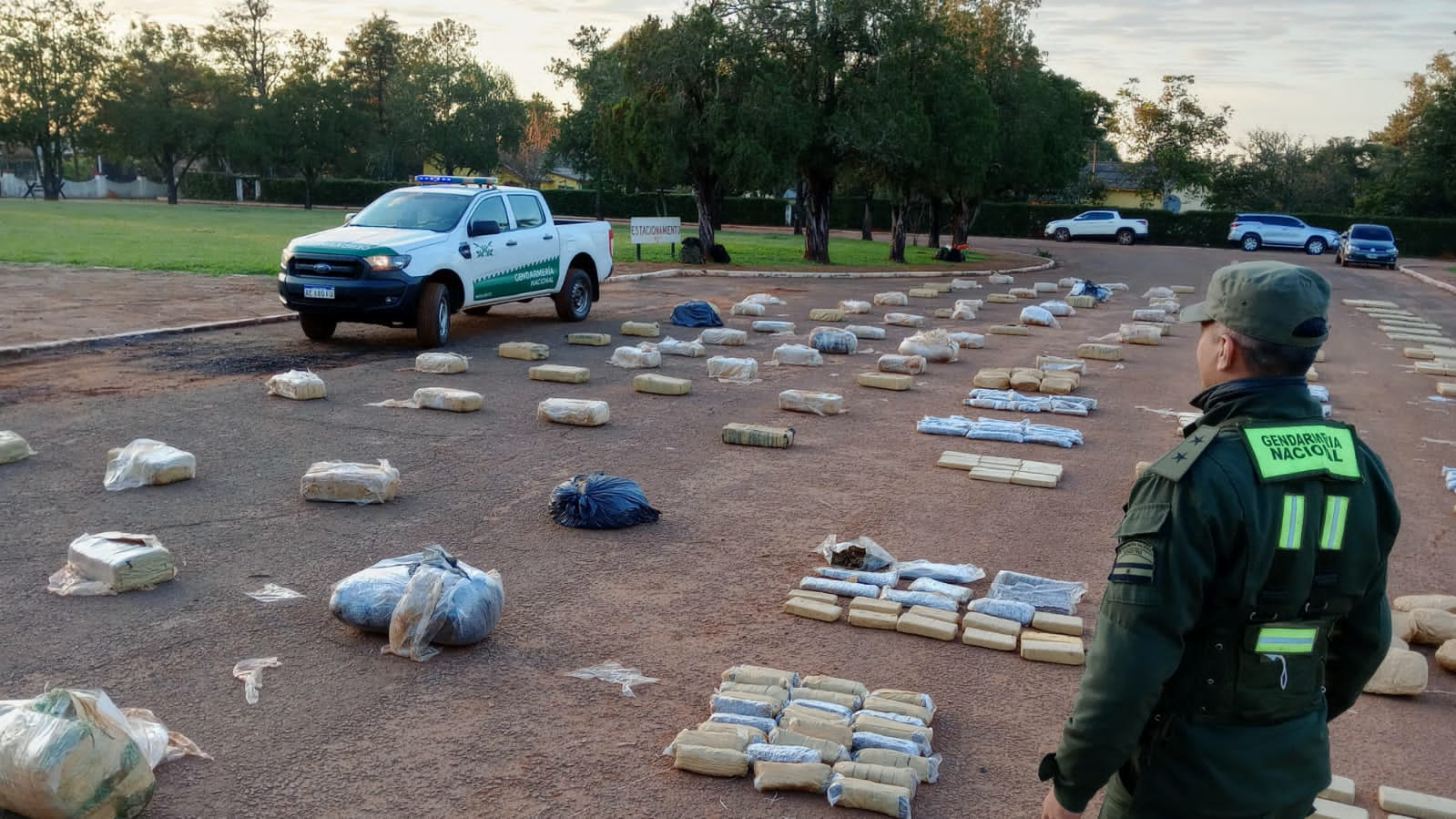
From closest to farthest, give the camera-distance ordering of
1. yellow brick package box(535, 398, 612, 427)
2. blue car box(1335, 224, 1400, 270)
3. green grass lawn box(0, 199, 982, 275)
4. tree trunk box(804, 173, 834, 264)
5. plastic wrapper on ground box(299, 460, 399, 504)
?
plastic wrapper on ground box(299, 460, 399, 504) < yellow brick package box(535, 398, 612, 427) < green grass lawn box(0, 199, 982, 275) < tree trunk box(804, 173, 834, 264) < blue car box(1335, 224, 1400, 270)

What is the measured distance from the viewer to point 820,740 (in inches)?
177

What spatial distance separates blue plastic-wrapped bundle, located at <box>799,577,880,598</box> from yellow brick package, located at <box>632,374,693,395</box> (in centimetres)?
586

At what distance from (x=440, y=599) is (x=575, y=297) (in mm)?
12816

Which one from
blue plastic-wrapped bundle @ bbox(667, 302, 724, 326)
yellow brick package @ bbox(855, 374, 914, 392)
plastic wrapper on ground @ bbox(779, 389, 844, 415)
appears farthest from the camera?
blue plastic-wrapped bundle @ bbox(667, 302, 724, 326)

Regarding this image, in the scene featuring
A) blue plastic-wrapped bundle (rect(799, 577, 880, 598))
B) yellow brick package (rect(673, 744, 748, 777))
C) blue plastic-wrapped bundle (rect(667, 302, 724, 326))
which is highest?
blue plastic-wrapped bundle (rect(667, 302, 724, 326))

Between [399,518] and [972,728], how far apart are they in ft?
13.4

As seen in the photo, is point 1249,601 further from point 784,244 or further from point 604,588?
point 784,244

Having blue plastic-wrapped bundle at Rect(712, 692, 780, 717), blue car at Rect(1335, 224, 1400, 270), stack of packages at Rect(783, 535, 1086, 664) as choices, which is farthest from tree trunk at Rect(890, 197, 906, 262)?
blue plastic-wrapped bundle at Rect(712, 692, 780, 717)

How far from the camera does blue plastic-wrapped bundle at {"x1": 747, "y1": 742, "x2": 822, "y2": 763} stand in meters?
4.39

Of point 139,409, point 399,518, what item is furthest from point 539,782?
point 139,409

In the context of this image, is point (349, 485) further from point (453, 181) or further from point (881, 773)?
point (453, 181)

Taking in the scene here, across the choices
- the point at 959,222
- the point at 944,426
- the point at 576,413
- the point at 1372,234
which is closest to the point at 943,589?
the point at 944,426

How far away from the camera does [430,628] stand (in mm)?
5363

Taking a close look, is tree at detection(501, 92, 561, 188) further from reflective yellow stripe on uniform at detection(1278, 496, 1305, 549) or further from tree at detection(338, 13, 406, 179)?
reflective yellow stripe on uniform at detection(1278, 496, 1305, 549)
